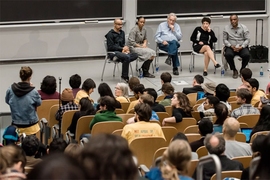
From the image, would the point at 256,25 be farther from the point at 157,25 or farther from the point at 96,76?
the point at 96,76

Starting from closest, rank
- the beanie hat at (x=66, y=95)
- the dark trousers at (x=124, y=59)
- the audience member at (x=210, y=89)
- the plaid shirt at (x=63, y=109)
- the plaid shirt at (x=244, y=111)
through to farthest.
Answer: the plaid shirt at (x=244, y=111) → the plaid shirt at (x=63, y=109) → the beanie hat at (x=66, y=95) → the audience member at (x=210, y=89) → the dark trousers at (x=124, y=59)

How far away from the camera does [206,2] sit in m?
12.8

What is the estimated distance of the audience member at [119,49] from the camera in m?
10.5

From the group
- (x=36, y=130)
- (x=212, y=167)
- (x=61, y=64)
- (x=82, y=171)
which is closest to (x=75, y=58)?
(x=61, y=64)

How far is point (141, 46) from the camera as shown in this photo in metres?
11.0

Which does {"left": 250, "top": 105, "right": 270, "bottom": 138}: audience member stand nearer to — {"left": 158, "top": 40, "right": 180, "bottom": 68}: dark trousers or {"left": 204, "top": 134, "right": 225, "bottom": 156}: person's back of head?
{"left": 204, "top": 134, "right": 225, "bottom": 156}: person's back of head

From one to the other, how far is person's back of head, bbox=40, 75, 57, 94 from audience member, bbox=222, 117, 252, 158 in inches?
118

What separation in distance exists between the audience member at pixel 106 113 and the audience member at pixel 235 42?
203 inches

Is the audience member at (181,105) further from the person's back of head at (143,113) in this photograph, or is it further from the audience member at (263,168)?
the audience member at (263,168)

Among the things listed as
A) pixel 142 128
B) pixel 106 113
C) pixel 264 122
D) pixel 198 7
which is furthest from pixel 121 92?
pixel 198 7

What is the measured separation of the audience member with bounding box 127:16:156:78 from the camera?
10812 mm

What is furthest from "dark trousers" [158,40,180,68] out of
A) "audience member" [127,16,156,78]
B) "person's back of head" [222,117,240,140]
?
"person's back of head" [222,117,240,140]

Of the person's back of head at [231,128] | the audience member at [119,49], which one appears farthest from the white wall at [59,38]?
the person's back of head at [231,128]

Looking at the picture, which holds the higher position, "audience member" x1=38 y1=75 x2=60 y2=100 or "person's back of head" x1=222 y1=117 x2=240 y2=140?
"audience member" x1=38 y1=75 x2=60 y2=100
